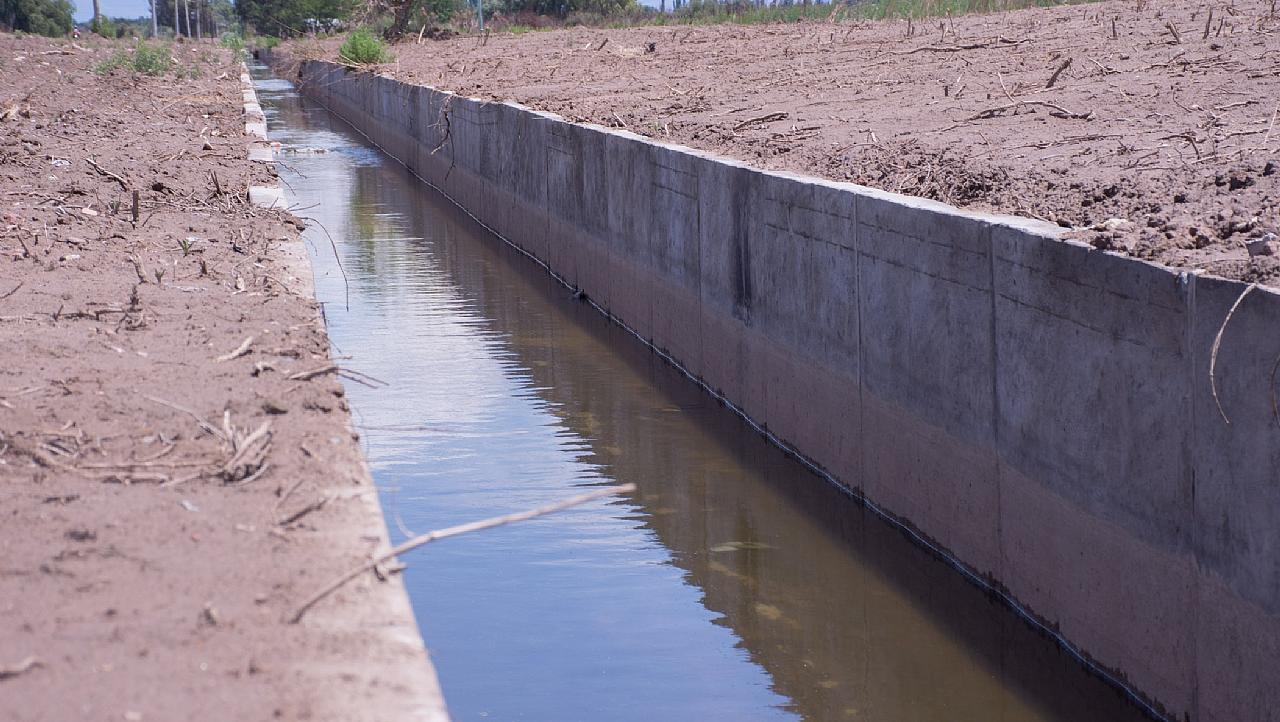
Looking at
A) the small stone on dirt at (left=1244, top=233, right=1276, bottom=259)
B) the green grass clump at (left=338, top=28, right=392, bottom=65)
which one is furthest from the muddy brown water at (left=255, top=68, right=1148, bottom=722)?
the green grass clump at (left=338, top=28, right=392, bottom=65)

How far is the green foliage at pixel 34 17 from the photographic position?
2891 inches

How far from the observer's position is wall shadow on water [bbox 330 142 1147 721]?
597 centimetres

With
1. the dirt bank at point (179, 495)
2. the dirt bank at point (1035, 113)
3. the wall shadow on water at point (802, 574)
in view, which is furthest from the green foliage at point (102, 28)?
the dirt bank at point (179, 495)

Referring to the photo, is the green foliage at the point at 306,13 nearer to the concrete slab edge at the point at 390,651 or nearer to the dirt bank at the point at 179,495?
the dirt bank at the point at 179,495

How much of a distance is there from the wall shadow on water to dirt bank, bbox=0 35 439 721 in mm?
2214

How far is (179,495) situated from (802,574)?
357cm

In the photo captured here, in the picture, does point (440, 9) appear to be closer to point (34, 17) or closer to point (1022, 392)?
point (34, 17)

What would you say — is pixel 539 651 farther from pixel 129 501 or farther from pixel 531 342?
pixel 531 342

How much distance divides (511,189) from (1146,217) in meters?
11.3

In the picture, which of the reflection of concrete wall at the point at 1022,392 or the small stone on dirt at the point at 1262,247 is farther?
the small stone on dirt at the point at 1262,247

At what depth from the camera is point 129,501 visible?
455 cm

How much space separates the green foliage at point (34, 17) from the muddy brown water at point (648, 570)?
226 feet

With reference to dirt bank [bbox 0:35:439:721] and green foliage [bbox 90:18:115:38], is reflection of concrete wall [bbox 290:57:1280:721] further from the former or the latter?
green foliage [bbox 90:18:115:38]

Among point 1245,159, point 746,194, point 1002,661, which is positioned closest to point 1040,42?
point 746,194
